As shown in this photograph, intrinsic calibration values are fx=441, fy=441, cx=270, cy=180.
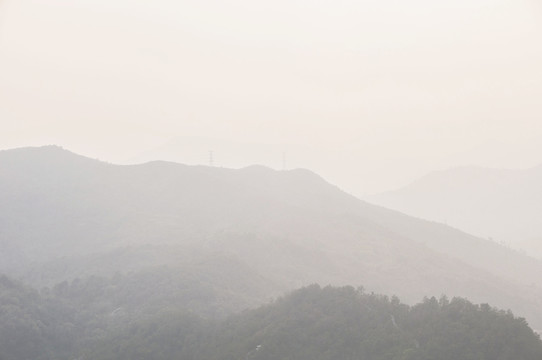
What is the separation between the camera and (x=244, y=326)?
28.8 m

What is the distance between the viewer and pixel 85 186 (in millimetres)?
86188

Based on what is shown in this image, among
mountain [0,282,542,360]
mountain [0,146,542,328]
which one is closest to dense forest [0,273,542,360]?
mountain [0,282,542,360]

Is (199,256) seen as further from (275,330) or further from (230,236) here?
(275,330)

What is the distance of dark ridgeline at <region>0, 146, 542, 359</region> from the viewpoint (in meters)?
31.5

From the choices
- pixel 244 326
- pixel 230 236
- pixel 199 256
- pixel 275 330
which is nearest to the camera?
pixel 275 330

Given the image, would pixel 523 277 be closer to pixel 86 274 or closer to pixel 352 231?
pixel 352 231

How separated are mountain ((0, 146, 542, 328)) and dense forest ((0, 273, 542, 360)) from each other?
7.19 meters

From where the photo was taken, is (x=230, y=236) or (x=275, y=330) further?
(x=230, y=236)

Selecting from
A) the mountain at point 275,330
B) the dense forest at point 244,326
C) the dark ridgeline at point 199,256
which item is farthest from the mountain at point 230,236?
the mountain at point 275,330

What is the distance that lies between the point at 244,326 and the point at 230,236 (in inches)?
1374

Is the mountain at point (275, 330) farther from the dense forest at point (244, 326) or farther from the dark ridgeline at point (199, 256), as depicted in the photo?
the dark ridgeline at point (199, 256)

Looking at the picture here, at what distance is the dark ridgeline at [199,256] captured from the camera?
31500 millimetres

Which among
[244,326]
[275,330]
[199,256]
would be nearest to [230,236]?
[199,256]

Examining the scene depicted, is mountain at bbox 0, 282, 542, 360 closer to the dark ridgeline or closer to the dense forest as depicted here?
the dense forest
